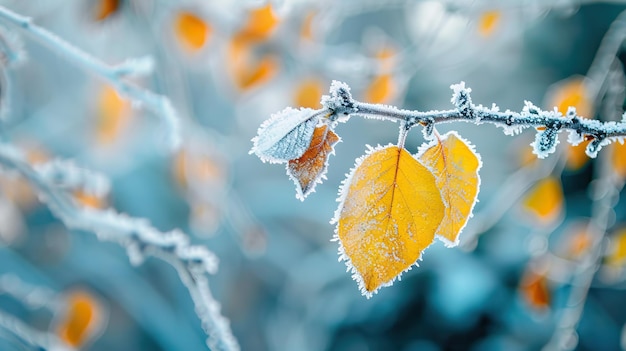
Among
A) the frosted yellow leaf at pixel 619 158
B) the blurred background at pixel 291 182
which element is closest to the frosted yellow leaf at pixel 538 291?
the blurred background at pixel 291 182

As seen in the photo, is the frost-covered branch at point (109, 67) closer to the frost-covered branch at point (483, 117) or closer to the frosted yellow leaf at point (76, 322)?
the frost-covered branch at point (483, 117)

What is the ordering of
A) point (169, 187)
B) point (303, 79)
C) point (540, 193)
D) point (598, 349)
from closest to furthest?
point (540, 193) < point (303, 79) < point (598, 349) < point (169, 187)

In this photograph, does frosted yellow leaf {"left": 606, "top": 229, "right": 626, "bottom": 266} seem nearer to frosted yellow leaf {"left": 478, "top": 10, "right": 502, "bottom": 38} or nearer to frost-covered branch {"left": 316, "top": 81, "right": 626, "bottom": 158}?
frosted yellow leaf {"left": 478, "top": 10, "right": 502, "bottom": 38}

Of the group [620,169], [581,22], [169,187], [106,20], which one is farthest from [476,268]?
[169,187]

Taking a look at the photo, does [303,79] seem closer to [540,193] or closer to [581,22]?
[540,193]

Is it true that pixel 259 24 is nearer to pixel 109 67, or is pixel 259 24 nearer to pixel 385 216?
pixel 109 67

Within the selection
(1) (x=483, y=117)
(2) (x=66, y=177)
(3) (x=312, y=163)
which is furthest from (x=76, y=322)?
(1) (x=483, y=117)
